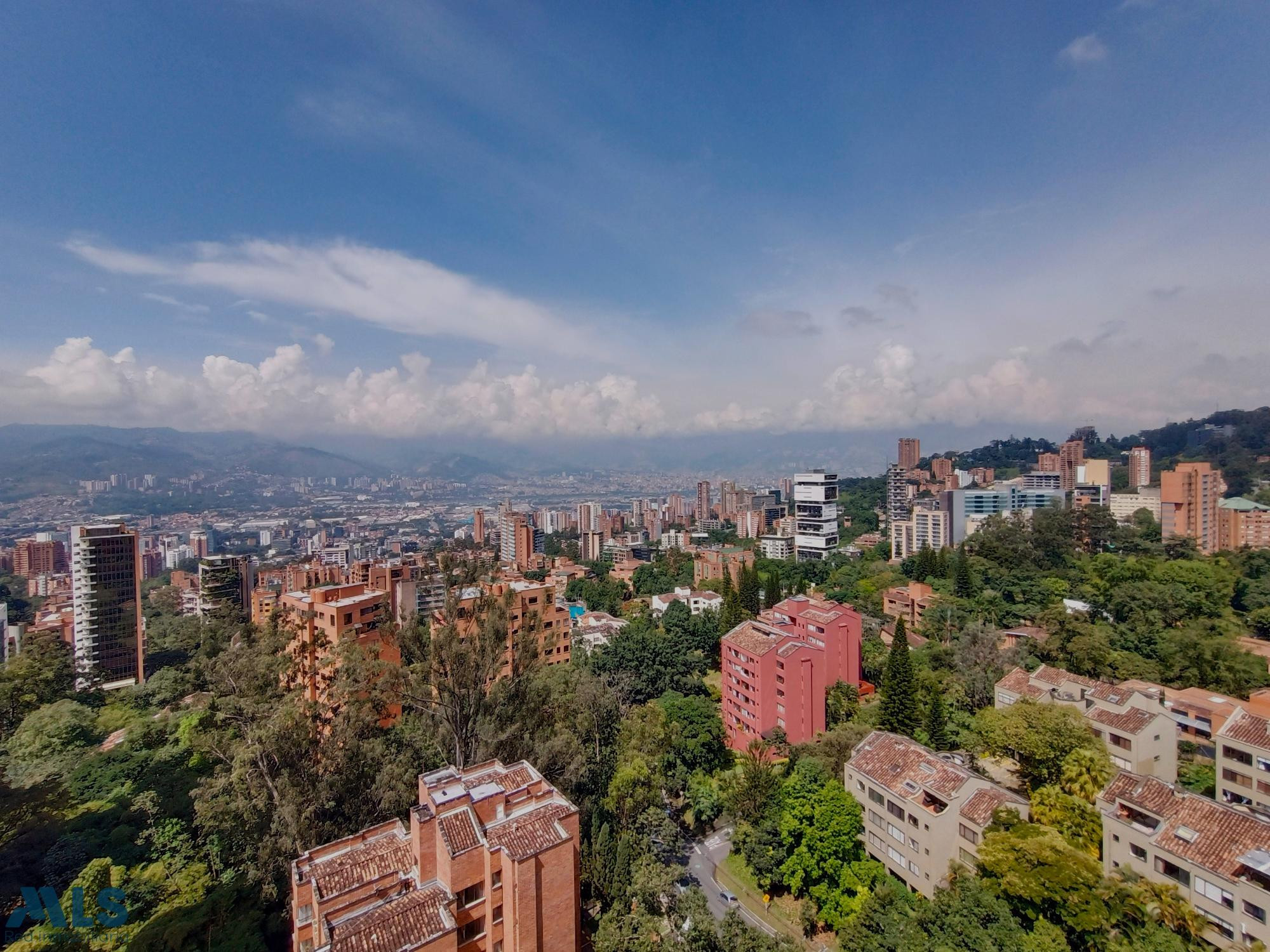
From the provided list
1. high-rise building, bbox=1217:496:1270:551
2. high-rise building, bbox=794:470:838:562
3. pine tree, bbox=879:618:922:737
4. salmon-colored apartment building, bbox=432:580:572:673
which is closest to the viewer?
pine tree, bbox=879:618:922:737

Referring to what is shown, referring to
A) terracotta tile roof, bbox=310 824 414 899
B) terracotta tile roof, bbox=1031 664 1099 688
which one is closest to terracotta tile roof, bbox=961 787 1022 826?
terracotta tile roof, bbox=1031 664 1099 688

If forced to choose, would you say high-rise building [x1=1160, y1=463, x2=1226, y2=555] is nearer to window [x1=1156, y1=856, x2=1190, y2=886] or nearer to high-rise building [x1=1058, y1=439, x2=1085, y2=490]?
high-rise building [x1=1058, y1=439, x2=1085, y2=490]

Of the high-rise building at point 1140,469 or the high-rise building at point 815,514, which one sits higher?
the high-rise building at point 1140,469

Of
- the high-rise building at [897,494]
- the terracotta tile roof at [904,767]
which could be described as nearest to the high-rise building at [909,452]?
A: the high-rise building at [897,494]

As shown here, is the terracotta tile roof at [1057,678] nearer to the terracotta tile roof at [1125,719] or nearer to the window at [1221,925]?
the terracotta tile roof at [1125,719]

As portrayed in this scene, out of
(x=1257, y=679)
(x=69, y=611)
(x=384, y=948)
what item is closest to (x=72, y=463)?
(x=69, y=611)

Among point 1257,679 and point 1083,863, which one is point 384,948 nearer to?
point 1083,863
